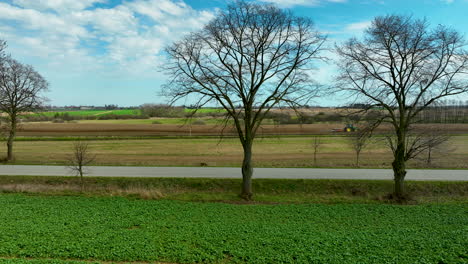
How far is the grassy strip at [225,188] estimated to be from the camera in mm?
19148

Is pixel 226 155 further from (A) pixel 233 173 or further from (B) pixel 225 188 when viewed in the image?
(B) pixel 225 188

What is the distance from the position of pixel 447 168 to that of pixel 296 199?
16541 millimetres

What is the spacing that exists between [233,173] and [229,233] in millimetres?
14478

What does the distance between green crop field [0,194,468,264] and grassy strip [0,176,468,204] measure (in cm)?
370

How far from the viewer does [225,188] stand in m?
21.5

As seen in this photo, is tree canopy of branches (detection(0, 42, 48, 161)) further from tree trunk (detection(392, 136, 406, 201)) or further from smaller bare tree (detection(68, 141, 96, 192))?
tree trunk (detection(392, 136, 406, 201))

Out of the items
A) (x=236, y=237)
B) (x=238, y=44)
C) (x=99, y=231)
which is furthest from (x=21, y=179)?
(x=236, y=237)

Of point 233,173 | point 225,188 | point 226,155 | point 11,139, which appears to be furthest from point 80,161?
point 226,155

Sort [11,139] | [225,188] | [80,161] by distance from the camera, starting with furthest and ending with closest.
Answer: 1. [11,139]
2. [225,188]
3. [80,161]

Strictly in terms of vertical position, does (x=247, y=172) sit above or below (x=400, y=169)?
below

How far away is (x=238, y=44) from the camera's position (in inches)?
677

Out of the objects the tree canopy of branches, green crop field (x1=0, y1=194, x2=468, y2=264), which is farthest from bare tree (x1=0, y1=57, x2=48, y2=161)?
green crop field (x1=0, y1=194, x2=468, y2=264)

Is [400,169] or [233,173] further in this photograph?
[233,173]

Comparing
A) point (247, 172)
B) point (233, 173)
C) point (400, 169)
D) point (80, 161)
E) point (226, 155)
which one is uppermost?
point (80, 161)
